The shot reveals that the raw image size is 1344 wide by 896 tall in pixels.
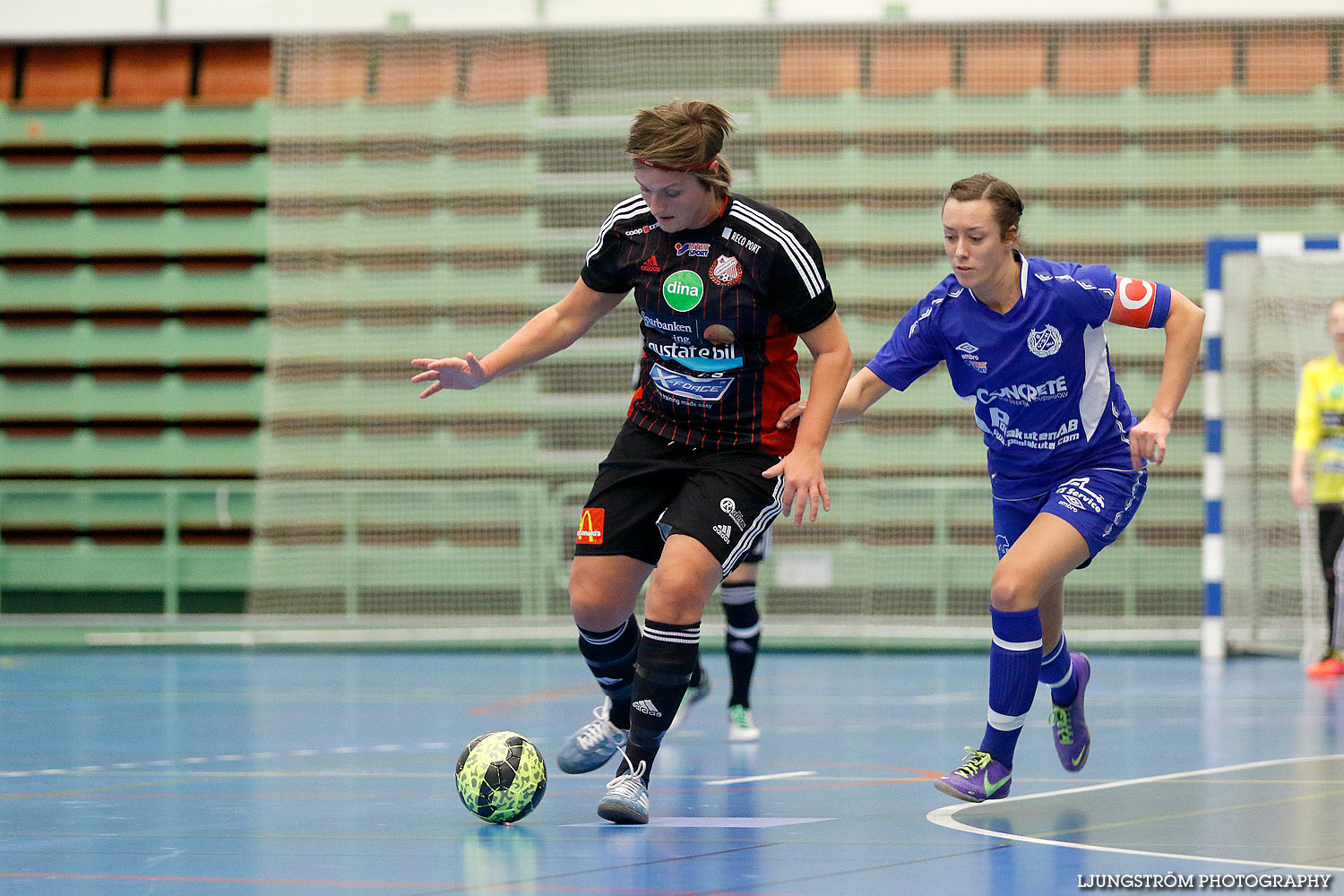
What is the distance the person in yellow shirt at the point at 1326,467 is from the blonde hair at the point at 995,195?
5.35 metres

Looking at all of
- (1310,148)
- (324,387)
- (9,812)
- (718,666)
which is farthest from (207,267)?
(9,812)

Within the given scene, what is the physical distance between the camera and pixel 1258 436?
11.4m

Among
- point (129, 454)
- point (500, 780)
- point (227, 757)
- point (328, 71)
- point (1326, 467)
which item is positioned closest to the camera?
point (500, 780)

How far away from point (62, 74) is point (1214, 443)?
9.64 meters

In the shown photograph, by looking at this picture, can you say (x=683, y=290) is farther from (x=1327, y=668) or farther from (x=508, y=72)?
(x=508, y=72)

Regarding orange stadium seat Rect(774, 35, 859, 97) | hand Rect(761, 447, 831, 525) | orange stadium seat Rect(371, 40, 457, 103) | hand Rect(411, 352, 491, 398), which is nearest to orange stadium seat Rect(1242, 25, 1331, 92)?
orange stadium seat Rect(774, 35, 859, 97)

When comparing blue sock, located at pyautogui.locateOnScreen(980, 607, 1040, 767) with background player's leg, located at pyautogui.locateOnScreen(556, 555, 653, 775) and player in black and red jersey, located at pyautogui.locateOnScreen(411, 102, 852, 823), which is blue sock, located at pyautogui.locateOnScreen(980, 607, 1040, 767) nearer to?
player in black and red jersey, located at pyautogui.locateOnScreen(411, 102, 852, 823)

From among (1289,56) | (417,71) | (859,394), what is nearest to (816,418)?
(859,394)

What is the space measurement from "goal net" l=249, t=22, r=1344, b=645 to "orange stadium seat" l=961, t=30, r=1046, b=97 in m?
0.02

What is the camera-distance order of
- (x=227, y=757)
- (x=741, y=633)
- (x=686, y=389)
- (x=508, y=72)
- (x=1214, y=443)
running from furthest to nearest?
(x=508, y=72) → (x=1214, y=443) → (x=741, y=633) → (x=227, y=757) → (x=686, y=389)

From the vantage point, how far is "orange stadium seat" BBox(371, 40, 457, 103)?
13.1m

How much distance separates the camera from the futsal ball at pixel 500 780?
14.2 feet

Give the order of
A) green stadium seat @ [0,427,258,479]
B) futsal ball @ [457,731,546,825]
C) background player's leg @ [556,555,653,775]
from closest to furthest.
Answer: futsal ball @ [457,731,546,825], background player's leg @ [556,555,653,775], green stadium seat @ [0,427,258,479]

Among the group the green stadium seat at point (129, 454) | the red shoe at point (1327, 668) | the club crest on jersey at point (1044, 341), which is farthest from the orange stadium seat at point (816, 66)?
the club crest on jersey at point (1044, 341)
